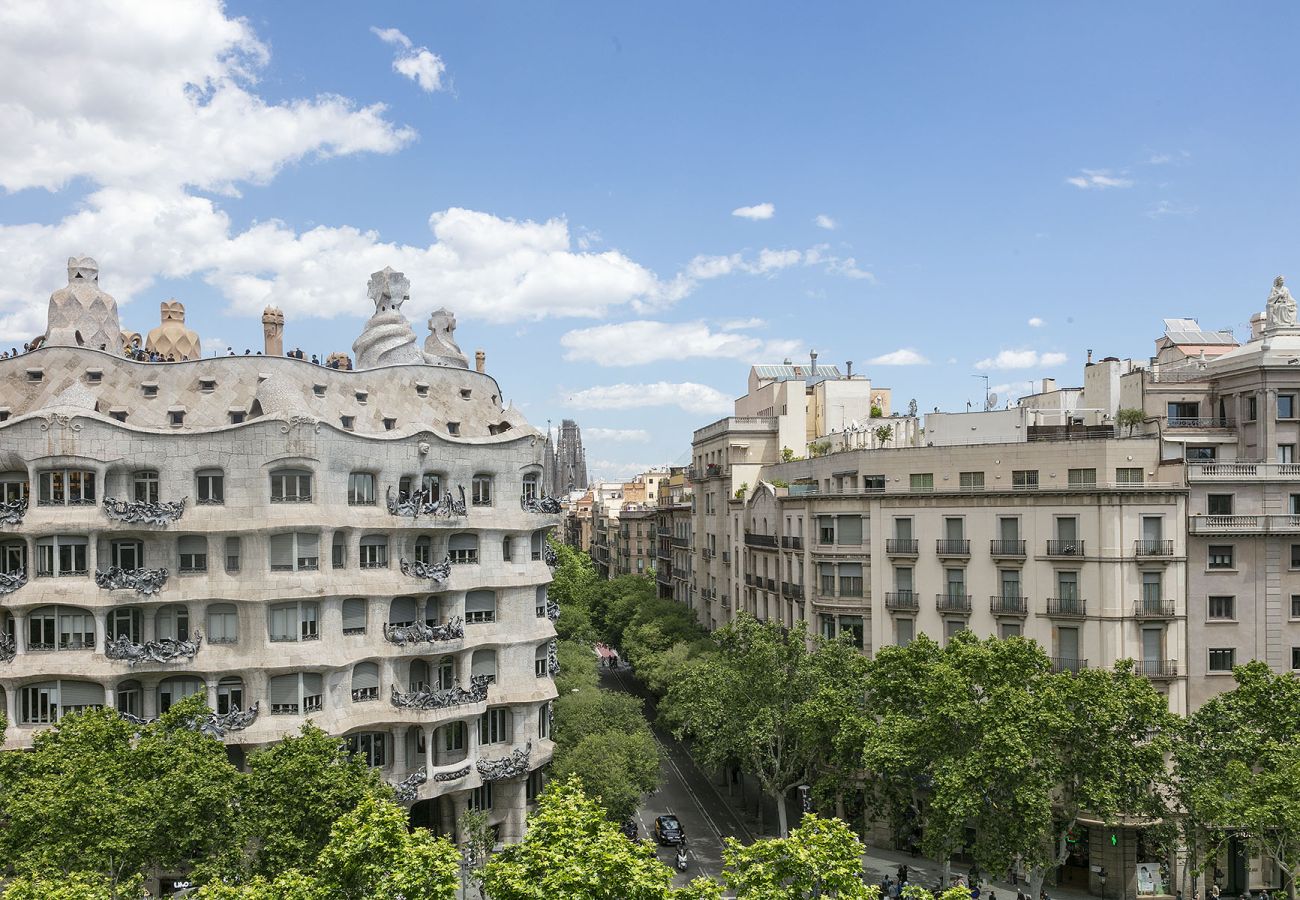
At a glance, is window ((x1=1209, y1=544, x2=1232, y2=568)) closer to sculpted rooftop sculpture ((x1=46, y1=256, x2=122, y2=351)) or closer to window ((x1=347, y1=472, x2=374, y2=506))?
window ((x1=347, y1=472, x2=374, y2=506))

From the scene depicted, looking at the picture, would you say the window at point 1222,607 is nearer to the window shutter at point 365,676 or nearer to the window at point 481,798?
the window at point 481,798

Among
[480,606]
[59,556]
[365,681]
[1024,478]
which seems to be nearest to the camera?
[59,556]

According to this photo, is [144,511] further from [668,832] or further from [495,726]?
[668,832]

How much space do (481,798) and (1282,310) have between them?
4984 cm

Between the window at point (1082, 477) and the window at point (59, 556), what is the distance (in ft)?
156

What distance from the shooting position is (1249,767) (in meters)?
39.4

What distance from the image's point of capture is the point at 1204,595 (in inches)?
1962

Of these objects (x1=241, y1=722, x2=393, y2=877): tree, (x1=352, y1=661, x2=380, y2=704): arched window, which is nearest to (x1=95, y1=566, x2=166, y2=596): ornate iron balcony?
(x1=352, y1=661, x2=380, y2=704): arched window

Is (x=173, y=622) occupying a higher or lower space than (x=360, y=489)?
lower

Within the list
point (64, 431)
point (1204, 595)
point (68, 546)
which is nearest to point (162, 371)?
point (64, 431)

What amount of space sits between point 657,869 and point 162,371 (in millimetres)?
35880

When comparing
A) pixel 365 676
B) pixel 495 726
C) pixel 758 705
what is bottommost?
pixel 495 726

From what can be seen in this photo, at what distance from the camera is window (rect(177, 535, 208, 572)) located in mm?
45125

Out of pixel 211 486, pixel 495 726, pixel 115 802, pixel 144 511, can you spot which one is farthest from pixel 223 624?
pixel 495 726
